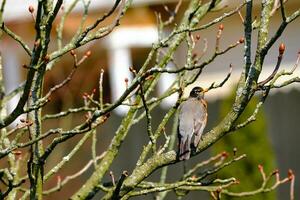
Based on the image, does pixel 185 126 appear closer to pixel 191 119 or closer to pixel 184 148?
pixel 191 119

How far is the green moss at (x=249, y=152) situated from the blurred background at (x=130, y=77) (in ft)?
0.05

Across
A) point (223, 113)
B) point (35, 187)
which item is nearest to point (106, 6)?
point (223, 113)

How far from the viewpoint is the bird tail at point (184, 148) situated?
3.66 meters

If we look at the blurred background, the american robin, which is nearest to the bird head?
the american robin

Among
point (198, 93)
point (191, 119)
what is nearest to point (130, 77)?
point (198, 93)

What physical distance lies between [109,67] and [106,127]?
4463 millimetres

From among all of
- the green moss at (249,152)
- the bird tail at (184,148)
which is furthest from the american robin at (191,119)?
the green moss at (249,152)

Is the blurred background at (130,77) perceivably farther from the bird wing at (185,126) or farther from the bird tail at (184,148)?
the bird tail at (184,148)

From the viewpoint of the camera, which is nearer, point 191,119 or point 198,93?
point 191,119

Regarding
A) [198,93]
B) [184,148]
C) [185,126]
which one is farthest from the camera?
[198,93]

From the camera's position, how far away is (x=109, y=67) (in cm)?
1506

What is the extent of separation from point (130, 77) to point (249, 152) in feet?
20.1

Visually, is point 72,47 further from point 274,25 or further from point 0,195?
point 274,25

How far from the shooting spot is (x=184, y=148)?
13.5ft
